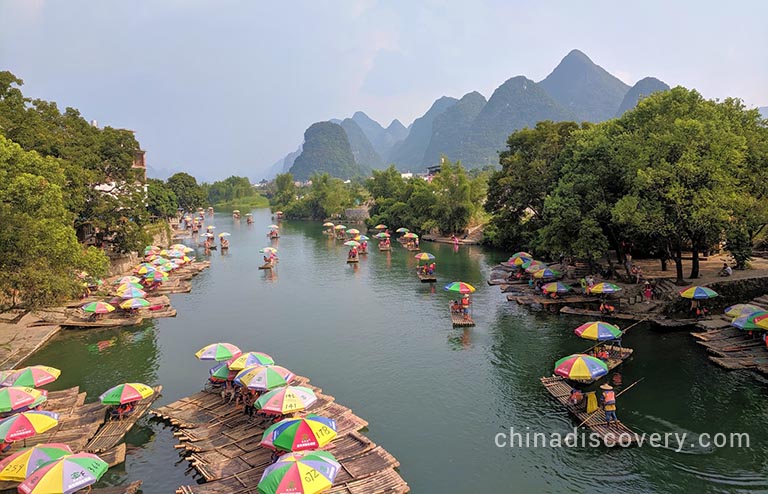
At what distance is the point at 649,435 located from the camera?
53.9 feet

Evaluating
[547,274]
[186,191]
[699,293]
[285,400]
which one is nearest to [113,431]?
[285,400]

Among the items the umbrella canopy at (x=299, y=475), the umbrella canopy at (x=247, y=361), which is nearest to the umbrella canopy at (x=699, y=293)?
the umbrella canopy at (x=247, y=361)

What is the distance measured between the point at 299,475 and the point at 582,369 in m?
10.7

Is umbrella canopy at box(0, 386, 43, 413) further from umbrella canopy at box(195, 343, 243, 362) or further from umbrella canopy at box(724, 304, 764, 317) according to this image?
umbrella canopy at box(724, 304, 764, 317)

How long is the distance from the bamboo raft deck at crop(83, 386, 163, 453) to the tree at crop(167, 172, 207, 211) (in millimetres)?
95331

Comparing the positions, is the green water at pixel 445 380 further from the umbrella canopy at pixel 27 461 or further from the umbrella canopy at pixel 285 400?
the umbrella canopy at pixel 285 400

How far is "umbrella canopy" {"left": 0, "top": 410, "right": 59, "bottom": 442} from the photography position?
588 inches

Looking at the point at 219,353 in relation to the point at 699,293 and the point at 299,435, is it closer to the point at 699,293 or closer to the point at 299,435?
the point at 299,435

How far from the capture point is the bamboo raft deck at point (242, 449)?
45.2 feet

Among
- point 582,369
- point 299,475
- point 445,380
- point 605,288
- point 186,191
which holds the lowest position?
point 445,380

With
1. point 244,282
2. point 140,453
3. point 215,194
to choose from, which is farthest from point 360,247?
point 215,194

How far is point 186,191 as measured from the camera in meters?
108

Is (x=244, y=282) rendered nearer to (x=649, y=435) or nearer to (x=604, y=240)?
(x=604, y=240)

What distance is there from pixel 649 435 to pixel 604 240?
16662 mm
